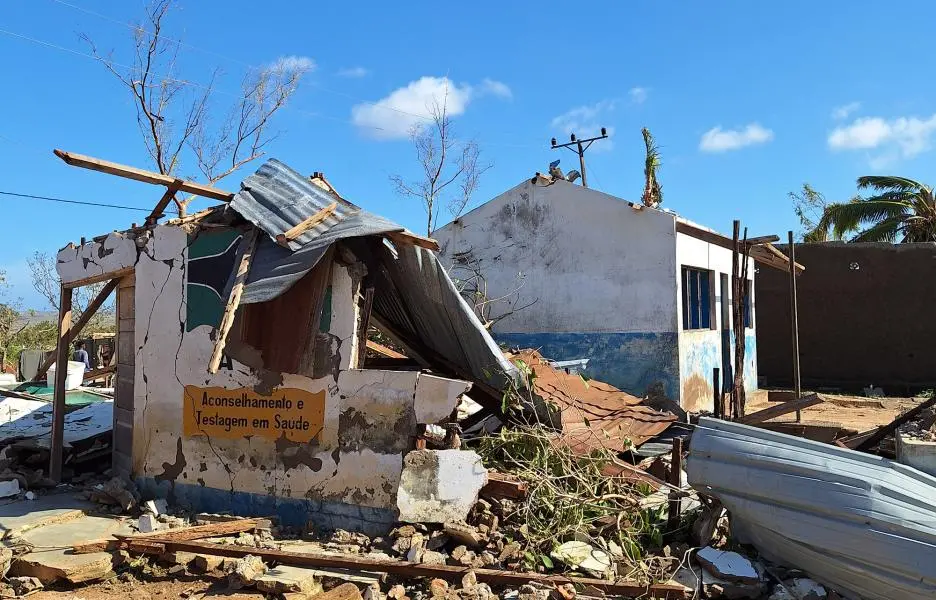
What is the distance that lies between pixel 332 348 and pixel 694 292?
32.0ft

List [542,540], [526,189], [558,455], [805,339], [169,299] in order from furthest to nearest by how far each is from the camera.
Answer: [805,339], [526,189], [169,299], [558,455], [542,540]

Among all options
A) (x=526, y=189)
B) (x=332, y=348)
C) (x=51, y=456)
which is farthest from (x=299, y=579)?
(x=526, y=189)

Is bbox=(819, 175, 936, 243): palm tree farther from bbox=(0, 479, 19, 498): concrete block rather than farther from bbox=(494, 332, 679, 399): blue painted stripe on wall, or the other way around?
bbox=(0, 479, 19, 498): concrete block

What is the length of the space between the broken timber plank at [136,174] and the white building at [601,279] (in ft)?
25.5

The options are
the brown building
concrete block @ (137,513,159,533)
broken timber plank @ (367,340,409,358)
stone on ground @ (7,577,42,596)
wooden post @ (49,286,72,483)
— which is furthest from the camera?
the brown building

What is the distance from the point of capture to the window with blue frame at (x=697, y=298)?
13445 millimetres

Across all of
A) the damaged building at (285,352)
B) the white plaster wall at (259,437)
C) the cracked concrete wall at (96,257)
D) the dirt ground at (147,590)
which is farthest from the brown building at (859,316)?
the dirt ground at (147,590)

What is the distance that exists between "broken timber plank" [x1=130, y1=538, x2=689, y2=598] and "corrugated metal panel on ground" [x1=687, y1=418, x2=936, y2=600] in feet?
2.70

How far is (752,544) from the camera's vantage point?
5180 mm

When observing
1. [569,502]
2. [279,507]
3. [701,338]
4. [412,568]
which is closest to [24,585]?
[279,507]

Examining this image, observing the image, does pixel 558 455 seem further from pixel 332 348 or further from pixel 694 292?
pixel 694 292

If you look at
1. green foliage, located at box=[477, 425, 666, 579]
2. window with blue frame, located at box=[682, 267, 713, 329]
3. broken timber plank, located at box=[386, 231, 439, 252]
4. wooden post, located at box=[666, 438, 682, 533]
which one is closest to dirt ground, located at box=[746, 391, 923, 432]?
window with blue frame, located at box=[682, 267, 713, 329]

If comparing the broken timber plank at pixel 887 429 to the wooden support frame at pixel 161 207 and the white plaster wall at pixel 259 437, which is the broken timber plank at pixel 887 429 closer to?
the white plaster wall at pixel 259 437

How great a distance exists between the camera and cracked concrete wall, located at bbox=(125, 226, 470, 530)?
577cm
